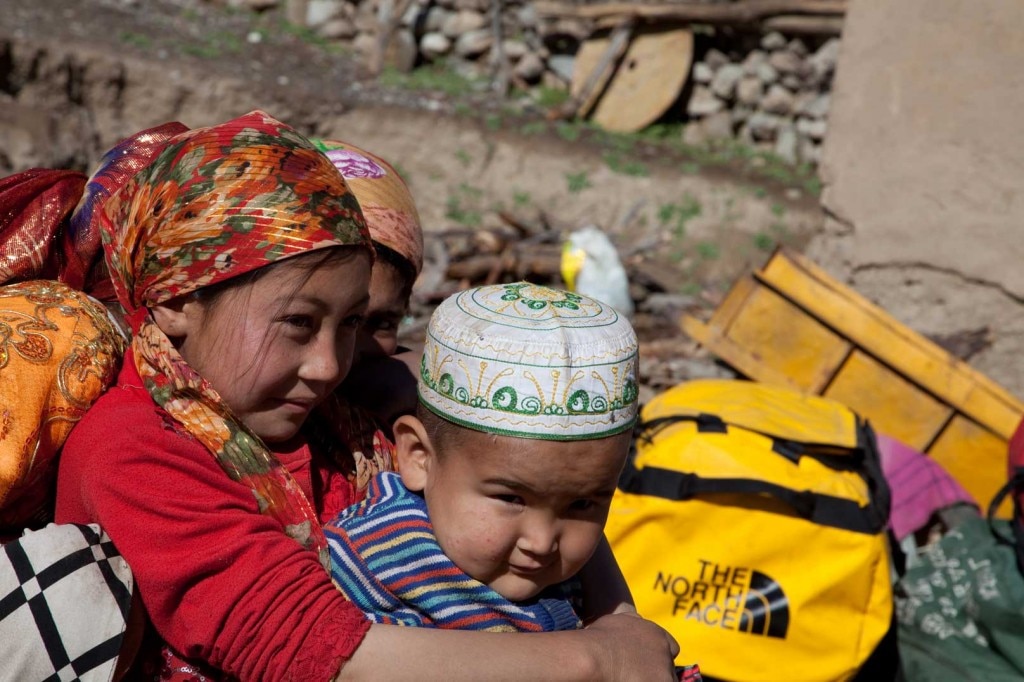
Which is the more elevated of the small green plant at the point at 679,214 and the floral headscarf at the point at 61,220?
the floral headscarf at the point at 61,220

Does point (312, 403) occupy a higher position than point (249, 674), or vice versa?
point (312, 403)

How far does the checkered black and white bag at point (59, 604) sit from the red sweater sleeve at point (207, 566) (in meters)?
0.05

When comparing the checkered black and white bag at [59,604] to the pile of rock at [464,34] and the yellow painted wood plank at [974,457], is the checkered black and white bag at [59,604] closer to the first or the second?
the yellow painted wood plank at [974,457]

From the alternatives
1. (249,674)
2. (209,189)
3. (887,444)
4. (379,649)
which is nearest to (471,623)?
(379,649)

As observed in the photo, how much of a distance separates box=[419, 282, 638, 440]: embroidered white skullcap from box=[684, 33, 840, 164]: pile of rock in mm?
9478

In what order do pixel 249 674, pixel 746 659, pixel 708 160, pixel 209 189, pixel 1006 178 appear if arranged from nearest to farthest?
pixel 249 674, pixel 209 189, pixel 746 659, pixel 1006 178, pixel 708 160

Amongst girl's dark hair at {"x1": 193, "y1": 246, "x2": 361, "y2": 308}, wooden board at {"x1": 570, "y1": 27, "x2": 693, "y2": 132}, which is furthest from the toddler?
wooden board at {"x1": 570, "y1": 27, "x2": 693, "y2": 132}

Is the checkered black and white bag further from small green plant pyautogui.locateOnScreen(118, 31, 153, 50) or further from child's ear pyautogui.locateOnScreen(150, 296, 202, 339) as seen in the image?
small green plant pyautogui.locateOnScreen(118, 31, 153, 50)

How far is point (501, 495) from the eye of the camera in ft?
5.99

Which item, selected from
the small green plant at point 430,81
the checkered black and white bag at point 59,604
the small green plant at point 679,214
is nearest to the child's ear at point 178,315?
the checkered black and white bag at point 59,604

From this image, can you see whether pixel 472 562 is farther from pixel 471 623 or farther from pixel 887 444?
pixel 887 444

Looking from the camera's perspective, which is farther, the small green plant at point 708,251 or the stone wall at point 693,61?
the stone wall at point 693,61

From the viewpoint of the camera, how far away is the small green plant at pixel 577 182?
9.98 metres

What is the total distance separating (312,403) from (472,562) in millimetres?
438
